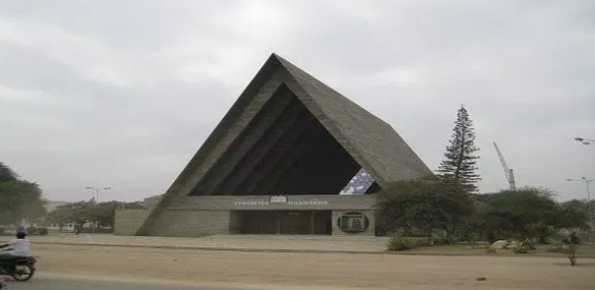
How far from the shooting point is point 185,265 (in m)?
18.8

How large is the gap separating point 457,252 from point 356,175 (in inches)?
1435

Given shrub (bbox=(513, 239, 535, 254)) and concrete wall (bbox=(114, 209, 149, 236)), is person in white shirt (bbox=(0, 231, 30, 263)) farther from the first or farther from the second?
concrete wall (bbox=(114, 209, 149, 236))

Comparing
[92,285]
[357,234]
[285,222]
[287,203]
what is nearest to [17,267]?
[92,285]

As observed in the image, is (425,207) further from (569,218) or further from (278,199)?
(278,199)

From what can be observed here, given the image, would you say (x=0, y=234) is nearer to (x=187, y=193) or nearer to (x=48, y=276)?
(x=187, y=193)

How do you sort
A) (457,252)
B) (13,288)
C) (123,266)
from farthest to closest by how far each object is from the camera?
(457,252) → (123,266) → (13,288)

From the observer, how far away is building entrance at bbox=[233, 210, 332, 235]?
4756cm

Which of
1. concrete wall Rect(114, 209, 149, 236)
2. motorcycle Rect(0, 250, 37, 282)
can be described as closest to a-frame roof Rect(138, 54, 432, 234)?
concrete wall Rect(114, 209, 149, 236)

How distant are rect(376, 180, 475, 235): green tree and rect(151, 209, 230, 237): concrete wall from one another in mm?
15449

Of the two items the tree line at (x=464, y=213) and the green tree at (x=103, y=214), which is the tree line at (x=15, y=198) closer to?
the green tree at (x=103, y=214)

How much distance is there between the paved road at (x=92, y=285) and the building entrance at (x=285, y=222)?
3363 cm

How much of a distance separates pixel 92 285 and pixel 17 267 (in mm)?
2433

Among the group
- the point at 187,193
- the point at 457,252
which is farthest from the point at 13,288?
the point at 187,193

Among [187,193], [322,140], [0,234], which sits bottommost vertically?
[0,234]
